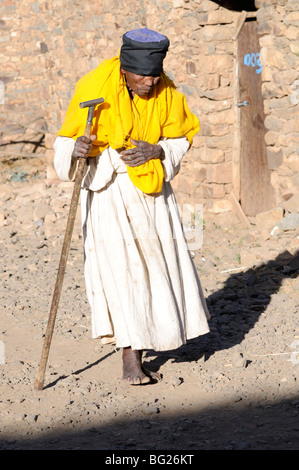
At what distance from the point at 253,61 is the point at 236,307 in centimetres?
293

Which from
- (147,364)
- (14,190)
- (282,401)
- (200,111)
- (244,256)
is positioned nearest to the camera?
(282,401)

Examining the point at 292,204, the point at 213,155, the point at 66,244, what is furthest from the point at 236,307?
the point at 213,155

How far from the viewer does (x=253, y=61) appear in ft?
24.1

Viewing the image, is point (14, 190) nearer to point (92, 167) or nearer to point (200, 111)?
point (200, 111)

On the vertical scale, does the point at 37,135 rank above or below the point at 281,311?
above

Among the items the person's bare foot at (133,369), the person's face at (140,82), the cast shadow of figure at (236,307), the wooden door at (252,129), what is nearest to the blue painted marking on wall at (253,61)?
the wooden door at (252,129)

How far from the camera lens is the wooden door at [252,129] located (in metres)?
7.34

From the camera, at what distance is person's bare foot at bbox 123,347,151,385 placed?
→ 13.4 feet

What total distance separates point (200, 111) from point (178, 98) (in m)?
3.79

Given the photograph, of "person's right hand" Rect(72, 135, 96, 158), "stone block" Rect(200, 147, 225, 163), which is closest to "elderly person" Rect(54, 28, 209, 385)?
"person's right hand" Rect(72, 135, 96, 158)

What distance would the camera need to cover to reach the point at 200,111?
7.82 metres

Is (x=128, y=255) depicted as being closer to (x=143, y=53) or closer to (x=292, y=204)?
(x=143, y=53)

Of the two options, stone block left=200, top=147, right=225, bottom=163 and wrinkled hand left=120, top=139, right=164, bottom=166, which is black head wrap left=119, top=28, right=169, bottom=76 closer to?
wrinkled hand left=120, top=139, right=164, bottom=166
